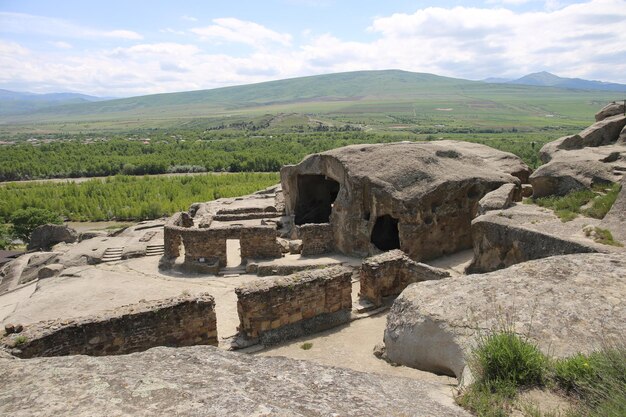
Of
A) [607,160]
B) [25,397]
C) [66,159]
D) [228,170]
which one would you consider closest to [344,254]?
[607,160]

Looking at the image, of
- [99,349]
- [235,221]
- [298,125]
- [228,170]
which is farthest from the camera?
[298,125]

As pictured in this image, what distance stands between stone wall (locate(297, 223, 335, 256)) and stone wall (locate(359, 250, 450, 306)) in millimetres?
6175

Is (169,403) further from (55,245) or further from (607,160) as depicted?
(55,245)

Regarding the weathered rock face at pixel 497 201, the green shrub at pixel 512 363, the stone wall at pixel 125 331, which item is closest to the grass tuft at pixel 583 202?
the weathered rock face at pixel 497 201

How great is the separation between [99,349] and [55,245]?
2236cm

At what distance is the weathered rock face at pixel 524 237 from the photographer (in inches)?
453

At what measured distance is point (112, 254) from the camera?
2248cm

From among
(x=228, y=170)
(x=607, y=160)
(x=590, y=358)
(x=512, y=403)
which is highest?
(x=607, y=160)

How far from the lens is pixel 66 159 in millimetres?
83562

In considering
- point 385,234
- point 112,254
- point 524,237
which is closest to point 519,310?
point 524,237

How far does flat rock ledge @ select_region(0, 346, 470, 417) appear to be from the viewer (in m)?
4.31

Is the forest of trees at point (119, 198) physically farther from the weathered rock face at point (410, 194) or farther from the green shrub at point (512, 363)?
the green shrub at point (512, 363)

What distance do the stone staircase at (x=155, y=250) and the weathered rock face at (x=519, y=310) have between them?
16430 millimetres

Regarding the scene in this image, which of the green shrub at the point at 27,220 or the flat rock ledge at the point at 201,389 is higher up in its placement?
the flat rock ledge at the point at 201,389
